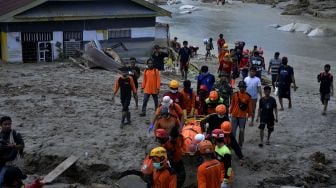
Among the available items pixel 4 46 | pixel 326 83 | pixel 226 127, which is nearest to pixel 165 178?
pixel 226 127

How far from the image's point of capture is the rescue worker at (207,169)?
23.9 feet

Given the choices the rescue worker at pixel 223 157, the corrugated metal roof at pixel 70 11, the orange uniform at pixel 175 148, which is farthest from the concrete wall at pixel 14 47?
the rescue worker at pixel 223 157

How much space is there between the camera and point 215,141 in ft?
28.0

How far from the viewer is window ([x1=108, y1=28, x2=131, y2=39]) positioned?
88.1 ft

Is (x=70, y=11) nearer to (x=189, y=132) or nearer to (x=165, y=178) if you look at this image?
(x=189, y=132)

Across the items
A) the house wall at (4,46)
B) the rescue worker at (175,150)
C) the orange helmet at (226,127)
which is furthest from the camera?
the house wall at (4,46)

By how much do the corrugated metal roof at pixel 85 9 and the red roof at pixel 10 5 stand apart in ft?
2.26

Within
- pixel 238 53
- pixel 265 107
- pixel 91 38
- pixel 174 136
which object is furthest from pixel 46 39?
pixel 174 136

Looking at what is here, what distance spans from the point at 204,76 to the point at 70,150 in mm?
4039

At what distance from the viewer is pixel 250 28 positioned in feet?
175

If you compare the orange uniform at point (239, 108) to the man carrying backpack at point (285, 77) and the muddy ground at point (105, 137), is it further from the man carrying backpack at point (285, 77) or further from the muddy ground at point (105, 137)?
the man carrying backpack at point (285, 77)

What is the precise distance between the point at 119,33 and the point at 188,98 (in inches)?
617

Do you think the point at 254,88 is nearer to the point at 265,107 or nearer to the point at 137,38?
the point at 265,107

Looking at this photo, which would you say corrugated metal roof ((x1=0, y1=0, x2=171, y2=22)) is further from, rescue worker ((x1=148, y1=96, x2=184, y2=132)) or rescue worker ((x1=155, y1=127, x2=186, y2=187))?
rescue worker ((x1=155, y1=127, x2=186, y2=187))
